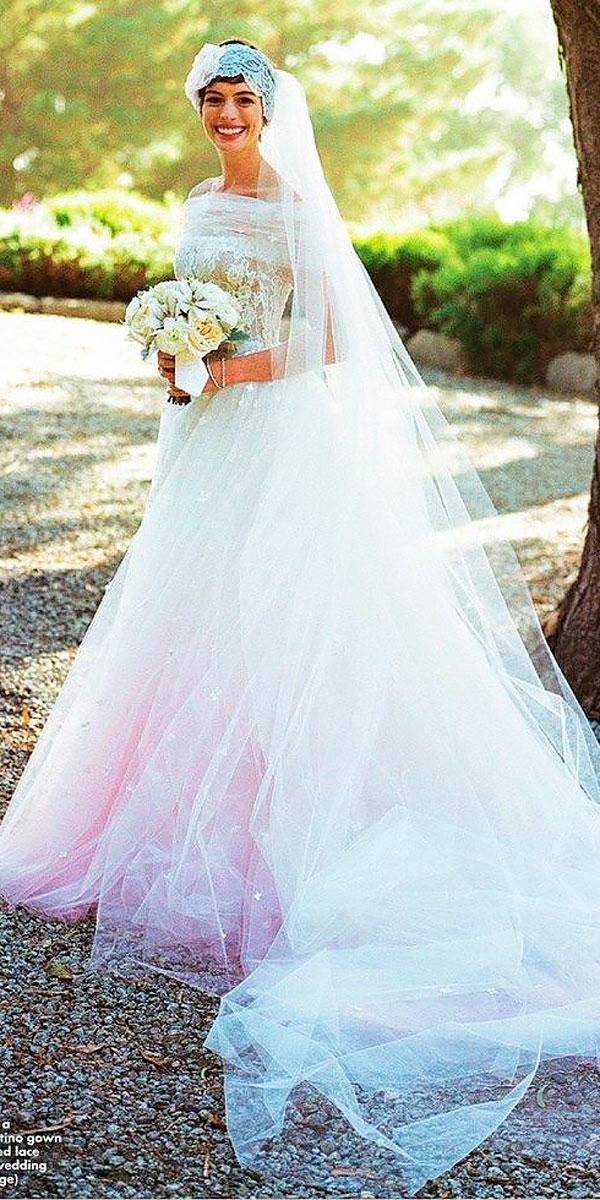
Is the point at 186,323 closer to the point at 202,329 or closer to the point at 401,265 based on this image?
the point at 202,329

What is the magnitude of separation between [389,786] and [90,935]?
0.78 m

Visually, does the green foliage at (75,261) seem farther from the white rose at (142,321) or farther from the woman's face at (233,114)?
the white rose at (142,321)

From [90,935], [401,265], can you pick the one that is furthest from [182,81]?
[90,935]

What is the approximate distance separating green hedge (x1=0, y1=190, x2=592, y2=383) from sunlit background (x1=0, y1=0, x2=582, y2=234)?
8.79 meters

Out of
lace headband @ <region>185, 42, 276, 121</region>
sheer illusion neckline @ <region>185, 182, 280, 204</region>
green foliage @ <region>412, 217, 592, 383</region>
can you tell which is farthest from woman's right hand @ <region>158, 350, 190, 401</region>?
green foliage @ <region>412, 217, 592, 383</region>

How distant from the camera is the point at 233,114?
135 inches

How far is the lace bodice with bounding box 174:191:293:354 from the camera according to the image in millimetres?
3473

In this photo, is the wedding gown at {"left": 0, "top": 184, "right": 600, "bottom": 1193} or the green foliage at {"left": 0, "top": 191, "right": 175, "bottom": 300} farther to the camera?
the green foliage at {"left": 0, "top": 191, "right": 175, "bottom": 300}

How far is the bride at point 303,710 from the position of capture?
2982 mm

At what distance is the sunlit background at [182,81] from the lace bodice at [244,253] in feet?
60.5

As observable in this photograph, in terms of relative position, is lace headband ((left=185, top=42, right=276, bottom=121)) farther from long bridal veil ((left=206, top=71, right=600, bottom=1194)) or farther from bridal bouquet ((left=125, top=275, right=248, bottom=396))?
bridal bouquet ((left=125, top=275, right=248, bottom=396))

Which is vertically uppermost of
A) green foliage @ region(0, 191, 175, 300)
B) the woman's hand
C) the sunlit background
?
the sunlit background

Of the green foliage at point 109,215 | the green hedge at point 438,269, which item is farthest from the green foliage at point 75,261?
the green foliage at point 109,215

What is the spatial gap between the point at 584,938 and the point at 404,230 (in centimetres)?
1195
